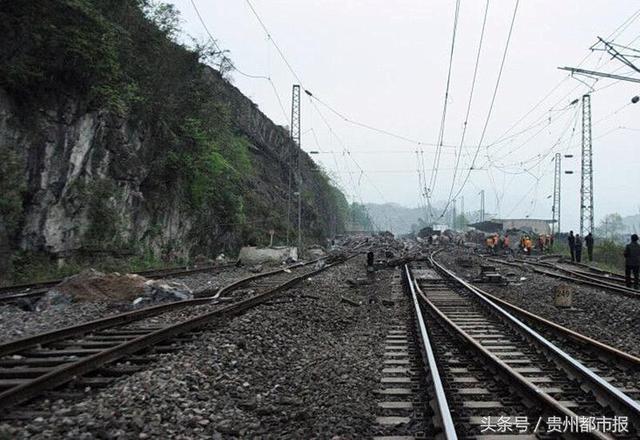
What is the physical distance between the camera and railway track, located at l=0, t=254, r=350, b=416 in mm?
5105

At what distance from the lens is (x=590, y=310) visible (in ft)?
39.1

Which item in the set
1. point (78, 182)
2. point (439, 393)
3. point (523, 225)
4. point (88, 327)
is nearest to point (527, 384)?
point (439, 393)

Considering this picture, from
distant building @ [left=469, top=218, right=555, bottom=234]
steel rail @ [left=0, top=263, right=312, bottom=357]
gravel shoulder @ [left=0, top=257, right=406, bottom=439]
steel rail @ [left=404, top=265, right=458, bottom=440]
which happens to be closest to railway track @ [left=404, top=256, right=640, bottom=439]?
Answer: steel rail @ [left=404, top=265, right=458, bottom=440]

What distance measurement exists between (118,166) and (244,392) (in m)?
20.1

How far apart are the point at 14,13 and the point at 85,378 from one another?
54.1 ft

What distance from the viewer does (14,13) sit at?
17234 millimetres

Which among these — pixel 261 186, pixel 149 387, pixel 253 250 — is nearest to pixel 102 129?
pixel 253 250

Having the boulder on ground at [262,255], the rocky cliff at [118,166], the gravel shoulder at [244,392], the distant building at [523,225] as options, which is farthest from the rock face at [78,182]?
the distant building at [523,225]

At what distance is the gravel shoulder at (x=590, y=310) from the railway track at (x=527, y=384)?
3.20 ft

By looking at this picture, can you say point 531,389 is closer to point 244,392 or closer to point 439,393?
point 439,393

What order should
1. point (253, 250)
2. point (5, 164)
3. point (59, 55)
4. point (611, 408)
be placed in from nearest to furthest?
point (611, 408) < point (5, 164) < point (59, 55) < point (253, 250)

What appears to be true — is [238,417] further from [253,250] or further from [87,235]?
[253,250]

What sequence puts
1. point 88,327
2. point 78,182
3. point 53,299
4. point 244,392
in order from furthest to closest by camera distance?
point 78,182, point 53,299, point 88,327, point 244,392

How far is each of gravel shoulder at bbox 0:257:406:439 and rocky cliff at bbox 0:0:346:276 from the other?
11692 mm
